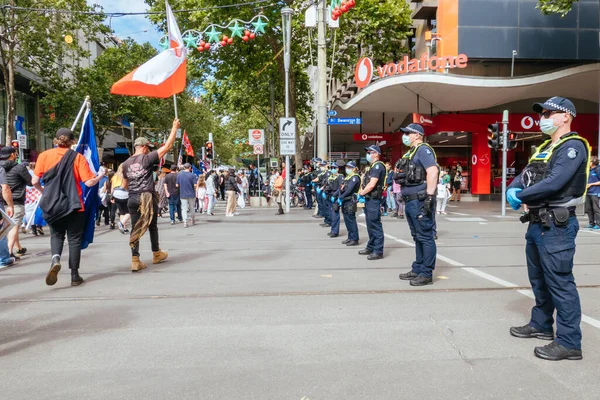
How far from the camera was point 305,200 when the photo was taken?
22.8 metres

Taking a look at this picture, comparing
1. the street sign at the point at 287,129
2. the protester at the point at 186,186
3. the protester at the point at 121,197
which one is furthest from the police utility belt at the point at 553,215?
the street sign at the point at 287,129

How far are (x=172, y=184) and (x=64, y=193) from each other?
27.9ft

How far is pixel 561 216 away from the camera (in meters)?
3.73

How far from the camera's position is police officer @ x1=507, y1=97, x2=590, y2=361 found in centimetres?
371

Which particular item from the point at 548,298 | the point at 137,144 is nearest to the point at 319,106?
the point at 137,144

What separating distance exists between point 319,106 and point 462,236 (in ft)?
31.7

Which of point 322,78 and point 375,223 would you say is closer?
point 375,223

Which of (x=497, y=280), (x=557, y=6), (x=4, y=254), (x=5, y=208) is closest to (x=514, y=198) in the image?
(x=497, y=280)

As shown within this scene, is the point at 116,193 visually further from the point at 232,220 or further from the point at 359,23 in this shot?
the point at 359,23

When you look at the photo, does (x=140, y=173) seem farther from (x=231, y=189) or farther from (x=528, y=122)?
(x=528, y=122)

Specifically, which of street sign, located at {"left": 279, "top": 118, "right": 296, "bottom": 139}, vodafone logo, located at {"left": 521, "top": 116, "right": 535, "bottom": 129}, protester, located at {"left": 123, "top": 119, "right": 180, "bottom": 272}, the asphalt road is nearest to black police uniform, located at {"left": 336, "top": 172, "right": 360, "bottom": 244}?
the asphalt road

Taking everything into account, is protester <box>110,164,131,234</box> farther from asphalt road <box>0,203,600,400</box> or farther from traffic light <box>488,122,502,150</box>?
traffic light <box>488,122,502,150</box>

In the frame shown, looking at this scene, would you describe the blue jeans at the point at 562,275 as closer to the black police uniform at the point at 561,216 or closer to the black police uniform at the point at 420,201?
the black police uniform at the point at 561,216

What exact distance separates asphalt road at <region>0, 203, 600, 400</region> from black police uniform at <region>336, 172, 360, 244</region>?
4.90ft
